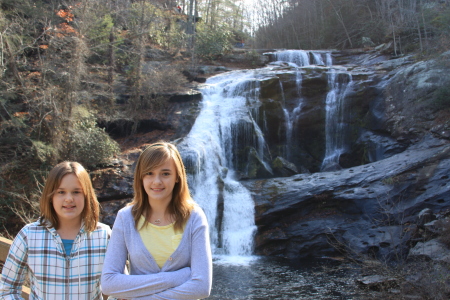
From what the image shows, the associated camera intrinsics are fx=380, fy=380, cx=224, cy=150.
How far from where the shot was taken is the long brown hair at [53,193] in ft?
7.18

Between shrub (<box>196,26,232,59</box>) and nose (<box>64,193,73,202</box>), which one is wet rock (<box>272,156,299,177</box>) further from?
nose (<box>64,193,73,202</box>)

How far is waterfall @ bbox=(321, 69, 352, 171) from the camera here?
15284 mm

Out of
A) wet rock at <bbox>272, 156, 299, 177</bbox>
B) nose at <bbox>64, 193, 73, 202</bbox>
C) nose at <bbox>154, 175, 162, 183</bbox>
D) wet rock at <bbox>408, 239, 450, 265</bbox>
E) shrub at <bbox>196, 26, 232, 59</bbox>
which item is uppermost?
shrub at <bbox>196, 26, 232, 59</bbox>

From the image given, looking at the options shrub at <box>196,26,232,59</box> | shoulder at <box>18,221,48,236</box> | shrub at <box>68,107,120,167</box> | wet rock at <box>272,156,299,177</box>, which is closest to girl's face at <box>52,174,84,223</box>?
shoulder at <box>18,221,48,236</box>

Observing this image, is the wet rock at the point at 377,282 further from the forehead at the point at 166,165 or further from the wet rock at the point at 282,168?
the wet rock at the point at 282,168

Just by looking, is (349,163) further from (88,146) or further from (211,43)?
(211,43)

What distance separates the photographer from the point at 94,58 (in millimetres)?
19641

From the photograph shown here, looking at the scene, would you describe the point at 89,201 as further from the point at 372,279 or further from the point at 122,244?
the point at 372,279

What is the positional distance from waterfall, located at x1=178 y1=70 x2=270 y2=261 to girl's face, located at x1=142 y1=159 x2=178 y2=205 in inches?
349

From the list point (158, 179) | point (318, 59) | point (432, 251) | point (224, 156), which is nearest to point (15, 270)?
point (158, 179)

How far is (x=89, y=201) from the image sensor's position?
224 cm

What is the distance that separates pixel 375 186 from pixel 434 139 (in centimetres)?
291

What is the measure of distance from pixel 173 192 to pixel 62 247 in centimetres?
73

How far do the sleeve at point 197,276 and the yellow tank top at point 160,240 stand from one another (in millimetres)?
95
